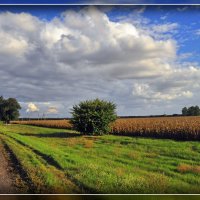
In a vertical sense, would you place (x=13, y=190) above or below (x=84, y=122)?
below

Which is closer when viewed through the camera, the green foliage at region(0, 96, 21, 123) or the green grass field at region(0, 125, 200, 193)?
the green grass field at region(0, 125, 200, 193)

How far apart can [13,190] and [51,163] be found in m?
1.29

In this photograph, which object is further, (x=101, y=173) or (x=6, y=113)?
(x=6, y=113)

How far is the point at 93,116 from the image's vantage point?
15625 mm

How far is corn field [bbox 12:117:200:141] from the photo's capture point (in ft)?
50.0

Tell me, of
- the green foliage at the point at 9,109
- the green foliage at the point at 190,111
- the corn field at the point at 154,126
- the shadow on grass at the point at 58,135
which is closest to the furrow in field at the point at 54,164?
the shadow on grass at the point at 58,135

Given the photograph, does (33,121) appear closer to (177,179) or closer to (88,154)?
(88,154)

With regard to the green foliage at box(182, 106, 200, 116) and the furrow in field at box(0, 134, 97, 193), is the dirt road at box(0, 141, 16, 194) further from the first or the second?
the green foliage at box(182, 106, 200, 116)

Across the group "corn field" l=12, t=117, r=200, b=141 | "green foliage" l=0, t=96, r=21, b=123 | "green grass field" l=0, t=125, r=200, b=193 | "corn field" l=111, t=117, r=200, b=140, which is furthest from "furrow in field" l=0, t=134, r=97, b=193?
"corn field" l=111, t=117, r=200, b=140

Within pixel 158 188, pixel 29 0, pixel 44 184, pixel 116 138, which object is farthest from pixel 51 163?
pixel 29 0

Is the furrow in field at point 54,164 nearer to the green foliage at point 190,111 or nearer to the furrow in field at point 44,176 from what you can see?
the furrow in field at point 44,176

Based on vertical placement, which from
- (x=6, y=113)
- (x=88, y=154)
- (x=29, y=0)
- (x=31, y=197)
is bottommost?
(x=31, y=197)

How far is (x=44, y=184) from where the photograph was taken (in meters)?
Result: 14.1

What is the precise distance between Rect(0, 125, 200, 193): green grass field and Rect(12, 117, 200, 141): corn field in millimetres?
200
